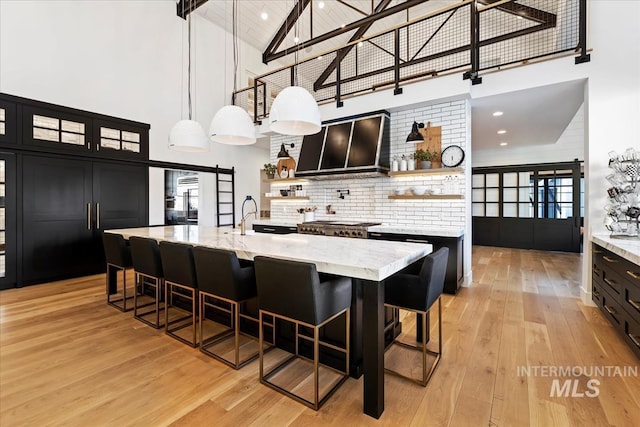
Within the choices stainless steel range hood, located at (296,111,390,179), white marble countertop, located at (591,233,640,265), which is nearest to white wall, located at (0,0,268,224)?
stainless steel range hood, located at (296,111,390,179)

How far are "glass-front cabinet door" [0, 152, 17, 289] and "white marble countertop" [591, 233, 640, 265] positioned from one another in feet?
22.4

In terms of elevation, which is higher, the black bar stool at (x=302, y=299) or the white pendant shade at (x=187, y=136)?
the white pendant shade at (x=187, y=136)

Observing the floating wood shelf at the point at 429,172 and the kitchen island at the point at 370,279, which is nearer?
the kitchen island at the point at 370,279

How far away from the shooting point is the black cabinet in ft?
14.2

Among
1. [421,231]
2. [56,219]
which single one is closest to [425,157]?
[421,231]

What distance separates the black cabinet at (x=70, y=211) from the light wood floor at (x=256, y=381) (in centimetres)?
125

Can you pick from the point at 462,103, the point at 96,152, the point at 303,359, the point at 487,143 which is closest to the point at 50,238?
the point at 96,152

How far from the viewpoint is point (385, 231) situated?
4324mm

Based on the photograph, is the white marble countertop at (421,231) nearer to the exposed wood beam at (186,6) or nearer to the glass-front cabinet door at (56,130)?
the glass-front cabinet door at (56,130)

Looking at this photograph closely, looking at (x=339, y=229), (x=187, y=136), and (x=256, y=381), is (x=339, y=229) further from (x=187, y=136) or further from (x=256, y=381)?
(x=256, y=381)

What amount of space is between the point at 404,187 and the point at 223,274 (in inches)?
136

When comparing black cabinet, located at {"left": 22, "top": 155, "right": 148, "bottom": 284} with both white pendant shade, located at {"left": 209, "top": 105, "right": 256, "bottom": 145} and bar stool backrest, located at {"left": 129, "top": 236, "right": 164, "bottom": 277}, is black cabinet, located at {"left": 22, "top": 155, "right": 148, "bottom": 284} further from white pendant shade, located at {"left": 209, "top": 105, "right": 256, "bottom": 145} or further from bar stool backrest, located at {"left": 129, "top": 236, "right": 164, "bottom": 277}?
white pendant shade, located at {"left": 209, "top": 105, "right": 256, "bottom": 145}

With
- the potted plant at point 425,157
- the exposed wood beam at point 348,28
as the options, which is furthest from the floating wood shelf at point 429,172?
the exposed wood beam at point 348,28

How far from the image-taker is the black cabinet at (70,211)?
4.33m
